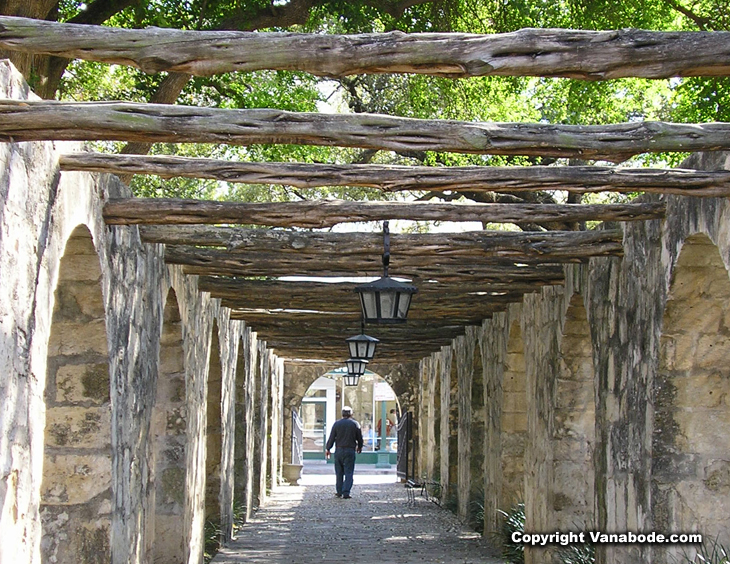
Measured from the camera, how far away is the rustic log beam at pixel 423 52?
370 centimetres

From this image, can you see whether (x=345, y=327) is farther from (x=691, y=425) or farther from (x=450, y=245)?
(x=691, y=425)

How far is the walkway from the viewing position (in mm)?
9969

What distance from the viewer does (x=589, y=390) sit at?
8648mm

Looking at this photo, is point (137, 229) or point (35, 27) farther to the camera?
point (137, 229)

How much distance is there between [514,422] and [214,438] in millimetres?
3190

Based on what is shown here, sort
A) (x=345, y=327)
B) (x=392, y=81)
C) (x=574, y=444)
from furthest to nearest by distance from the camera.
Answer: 1. (x=392, y=81)
2. (x=345, y=327)
3. (x=574, y=444)

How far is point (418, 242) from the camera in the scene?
667 centimetres

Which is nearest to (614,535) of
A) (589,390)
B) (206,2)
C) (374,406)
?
(589,390)

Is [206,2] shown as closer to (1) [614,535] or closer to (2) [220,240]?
(2) [220,240]

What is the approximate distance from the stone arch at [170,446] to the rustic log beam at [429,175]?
331cm

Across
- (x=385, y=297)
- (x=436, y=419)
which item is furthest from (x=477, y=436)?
(x=385, y=297)

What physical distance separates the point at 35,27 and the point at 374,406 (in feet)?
102

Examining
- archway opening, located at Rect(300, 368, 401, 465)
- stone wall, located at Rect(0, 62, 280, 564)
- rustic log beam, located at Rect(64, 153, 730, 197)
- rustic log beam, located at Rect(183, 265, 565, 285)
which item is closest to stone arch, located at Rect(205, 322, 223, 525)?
stone wall, located at Rect(0, 62, 280, 564)

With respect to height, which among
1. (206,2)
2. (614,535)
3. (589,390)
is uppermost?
(206,2)
